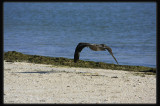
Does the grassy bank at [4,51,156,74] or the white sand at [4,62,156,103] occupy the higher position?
the white sand at [4,62,156,103]

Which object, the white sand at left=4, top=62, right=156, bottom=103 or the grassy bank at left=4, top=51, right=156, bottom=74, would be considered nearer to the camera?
the white sand at left=4, top=62, right=156, bottom=103

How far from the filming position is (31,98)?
9.54m

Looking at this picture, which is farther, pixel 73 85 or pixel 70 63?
pixel 70 63

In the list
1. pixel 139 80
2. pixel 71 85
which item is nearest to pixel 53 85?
pixel 71 85

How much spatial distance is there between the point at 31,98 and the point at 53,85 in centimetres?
184

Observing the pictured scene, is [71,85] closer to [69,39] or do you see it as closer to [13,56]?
[13,56]

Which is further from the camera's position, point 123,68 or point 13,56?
point 13,56

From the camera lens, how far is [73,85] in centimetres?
1130

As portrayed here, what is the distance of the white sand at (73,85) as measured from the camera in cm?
959

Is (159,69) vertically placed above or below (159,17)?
below

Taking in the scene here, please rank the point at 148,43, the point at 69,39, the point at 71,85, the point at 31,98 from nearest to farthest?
the point at 31,98
the point at 71,85
the point at 148,43
the point at 69,39

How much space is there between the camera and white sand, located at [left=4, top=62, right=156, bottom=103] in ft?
31.5

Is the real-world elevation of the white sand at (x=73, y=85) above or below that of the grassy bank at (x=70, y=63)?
above

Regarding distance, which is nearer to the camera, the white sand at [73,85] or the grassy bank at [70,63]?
the white sand at [73,85]
